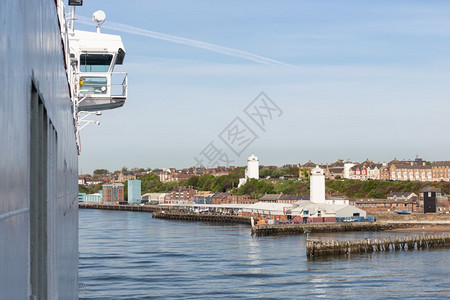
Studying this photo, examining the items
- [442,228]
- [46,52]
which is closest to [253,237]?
[442,228]

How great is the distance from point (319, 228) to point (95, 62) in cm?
7028

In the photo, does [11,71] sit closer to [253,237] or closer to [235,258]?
[235,258]

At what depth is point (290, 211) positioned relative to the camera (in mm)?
95938

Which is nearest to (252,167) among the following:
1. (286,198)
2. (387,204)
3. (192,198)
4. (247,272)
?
(192,198)

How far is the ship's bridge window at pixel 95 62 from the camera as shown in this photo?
1688 centimetres

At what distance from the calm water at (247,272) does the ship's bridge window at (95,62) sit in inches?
748

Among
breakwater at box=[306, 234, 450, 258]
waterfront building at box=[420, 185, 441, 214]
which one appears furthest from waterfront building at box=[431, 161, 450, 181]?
breakwater at box=[306, 234, 450, 258]

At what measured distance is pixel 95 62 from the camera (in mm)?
17062

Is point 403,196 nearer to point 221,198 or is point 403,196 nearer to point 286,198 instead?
point 286,198

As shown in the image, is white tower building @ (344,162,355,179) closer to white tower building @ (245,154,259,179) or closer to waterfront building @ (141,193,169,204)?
white tower building @ (245,154,259,179)

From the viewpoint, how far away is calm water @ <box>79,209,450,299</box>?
116 feet

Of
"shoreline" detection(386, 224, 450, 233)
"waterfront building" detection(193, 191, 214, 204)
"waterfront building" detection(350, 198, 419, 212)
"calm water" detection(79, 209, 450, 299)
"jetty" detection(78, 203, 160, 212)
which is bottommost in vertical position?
"shoreline" detection(386, 224, 450, 233)

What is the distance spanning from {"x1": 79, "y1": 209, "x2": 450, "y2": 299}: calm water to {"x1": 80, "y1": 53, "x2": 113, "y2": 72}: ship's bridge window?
62.3 feet

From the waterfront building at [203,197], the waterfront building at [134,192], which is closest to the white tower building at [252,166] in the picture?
the waterfront building at [203,197]
